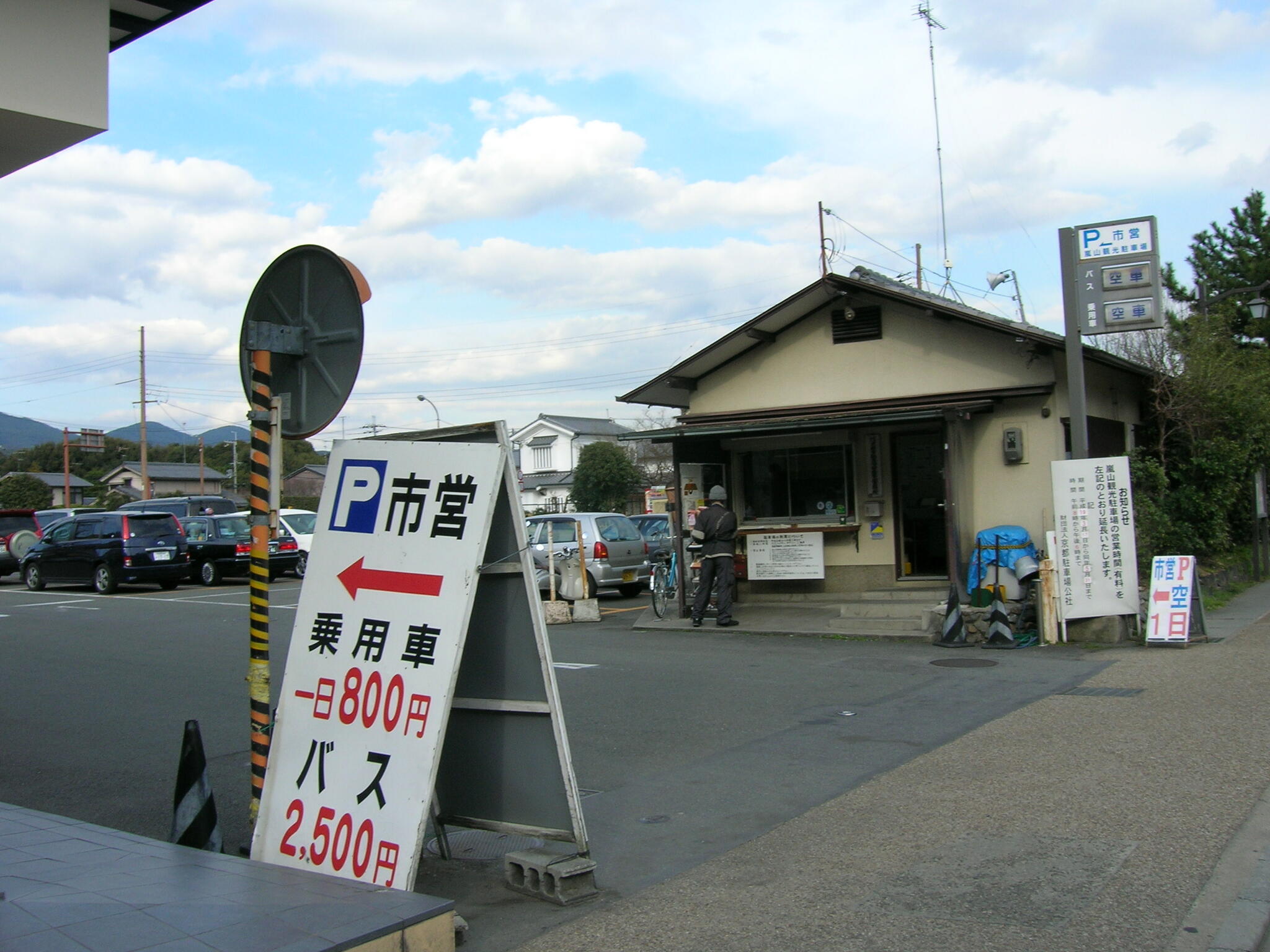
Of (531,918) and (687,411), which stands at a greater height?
(687,411)

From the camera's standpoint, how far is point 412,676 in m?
4.84

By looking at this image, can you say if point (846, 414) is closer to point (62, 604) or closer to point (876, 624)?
point (876, 624)

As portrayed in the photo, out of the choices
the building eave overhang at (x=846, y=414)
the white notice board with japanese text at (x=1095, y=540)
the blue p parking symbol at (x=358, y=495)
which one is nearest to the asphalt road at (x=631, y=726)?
the white notice board with japanese text at (x=1095, y=540)

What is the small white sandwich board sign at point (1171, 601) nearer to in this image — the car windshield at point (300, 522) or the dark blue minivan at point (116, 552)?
the dark blue minivan at point (116, 552)

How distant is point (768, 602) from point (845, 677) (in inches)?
211

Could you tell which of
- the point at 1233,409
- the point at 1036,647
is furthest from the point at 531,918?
the point at 1233,409

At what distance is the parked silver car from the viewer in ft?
64.7

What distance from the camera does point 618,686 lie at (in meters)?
10.8

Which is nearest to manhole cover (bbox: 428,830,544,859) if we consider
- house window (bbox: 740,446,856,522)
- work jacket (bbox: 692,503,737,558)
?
work jacket (bbox: 692,503,737,558)

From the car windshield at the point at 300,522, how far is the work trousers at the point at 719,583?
1515cm

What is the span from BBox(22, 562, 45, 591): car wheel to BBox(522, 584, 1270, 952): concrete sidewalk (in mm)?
24340

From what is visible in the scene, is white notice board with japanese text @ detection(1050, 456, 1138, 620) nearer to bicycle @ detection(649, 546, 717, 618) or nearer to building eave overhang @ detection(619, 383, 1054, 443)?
building eave overhang @ detection(619, 383, 1054, 443)

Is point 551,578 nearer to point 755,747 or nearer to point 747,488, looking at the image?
point 747,488

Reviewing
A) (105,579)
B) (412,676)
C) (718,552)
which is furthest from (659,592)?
(105,579)
